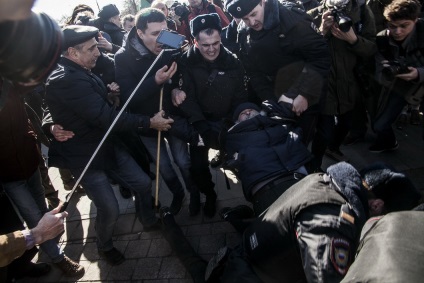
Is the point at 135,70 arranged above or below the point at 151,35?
below

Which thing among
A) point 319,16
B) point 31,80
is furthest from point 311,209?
point 319,16

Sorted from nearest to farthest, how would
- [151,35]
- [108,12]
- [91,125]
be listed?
1. [91,125]
2. [151,35]
3. [108,12]

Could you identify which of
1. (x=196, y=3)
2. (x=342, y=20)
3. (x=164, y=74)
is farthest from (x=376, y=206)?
(x=196, y=3)

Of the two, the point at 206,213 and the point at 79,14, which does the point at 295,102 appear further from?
the point at 79,14

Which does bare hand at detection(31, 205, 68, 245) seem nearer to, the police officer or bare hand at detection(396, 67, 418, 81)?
the police officer

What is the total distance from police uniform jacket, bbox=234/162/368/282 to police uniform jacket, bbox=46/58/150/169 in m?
1.58

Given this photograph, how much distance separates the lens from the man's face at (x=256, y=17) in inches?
116

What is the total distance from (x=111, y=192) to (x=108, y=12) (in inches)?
146

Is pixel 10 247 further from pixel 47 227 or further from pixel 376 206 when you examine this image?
pixel 376 206

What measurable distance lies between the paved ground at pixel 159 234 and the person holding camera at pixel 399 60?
0.56 metres

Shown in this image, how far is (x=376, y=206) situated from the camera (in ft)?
6.25

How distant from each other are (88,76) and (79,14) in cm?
236

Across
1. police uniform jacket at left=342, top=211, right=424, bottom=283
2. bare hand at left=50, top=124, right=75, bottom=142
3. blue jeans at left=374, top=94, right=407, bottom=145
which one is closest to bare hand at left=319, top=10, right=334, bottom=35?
blue jeans at left=374, top=94, right=407, bottom=145

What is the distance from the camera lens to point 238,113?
3.20 metres
